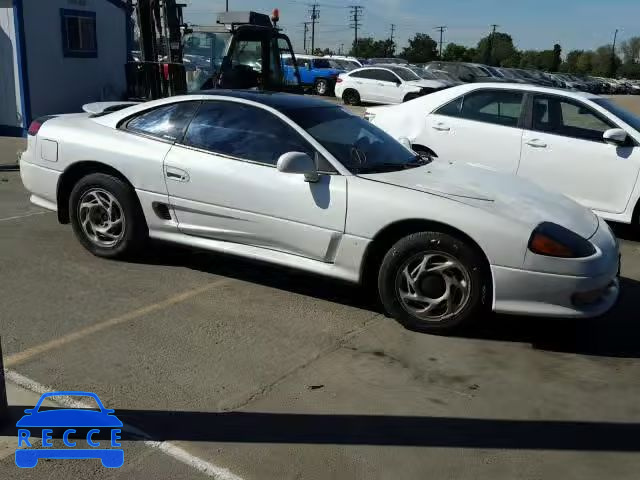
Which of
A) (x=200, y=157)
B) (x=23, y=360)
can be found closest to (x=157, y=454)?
(x=23, y=360)

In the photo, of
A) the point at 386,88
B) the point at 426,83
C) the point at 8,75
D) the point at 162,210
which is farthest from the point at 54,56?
the point at 426,83

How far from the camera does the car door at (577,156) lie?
6734mm

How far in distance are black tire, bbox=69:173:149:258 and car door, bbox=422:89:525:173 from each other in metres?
3.64

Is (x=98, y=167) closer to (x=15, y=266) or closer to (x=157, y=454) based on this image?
(x=15, y=266)

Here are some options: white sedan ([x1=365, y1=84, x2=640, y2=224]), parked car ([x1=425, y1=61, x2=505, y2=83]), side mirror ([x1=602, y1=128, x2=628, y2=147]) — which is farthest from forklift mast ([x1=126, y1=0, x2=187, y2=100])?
parked car ([x1=425, y1=61, x2=505, y2=83])

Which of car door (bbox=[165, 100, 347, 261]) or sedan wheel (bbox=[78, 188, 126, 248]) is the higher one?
car door (bbox=[165, 100, 347, 261])

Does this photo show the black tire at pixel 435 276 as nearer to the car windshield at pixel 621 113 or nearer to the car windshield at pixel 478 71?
the car windshield at pixel 621 113

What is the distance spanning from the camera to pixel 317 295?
4.98 metres

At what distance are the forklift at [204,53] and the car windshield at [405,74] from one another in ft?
35.0

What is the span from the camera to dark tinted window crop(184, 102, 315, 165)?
475cm

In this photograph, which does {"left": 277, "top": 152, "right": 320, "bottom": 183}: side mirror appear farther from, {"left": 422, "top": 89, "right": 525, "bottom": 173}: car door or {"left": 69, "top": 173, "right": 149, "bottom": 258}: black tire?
{"left": 422, "top": 89, "right": 525, "bottom": 173}: car door

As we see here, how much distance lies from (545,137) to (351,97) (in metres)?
19.0

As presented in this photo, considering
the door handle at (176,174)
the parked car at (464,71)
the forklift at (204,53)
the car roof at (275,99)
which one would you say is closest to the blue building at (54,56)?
the forklift at (204,53)

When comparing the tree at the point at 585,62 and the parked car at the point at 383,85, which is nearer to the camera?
the parked car at the point at 383,85
